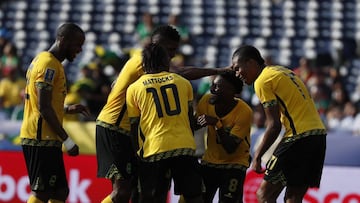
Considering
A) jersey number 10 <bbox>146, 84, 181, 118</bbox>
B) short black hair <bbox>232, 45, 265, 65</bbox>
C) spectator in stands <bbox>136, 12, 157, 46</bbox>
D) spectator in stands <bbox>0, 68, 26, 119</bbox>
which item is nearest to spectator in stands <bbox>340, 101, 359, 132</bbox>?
spectator in stands <bbox>136, 12, 157, 46</bbox>

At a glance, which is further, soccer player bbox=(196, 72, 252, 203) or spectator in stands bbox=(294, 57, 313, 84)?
spectator in stands bbox=(294, 57, 313, 84)

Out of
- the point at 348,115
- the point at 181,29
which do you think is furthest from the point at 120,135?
the point at 181,29

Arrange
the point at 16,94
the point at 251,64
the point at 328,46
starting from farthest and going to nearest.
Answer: the point at 328,46 < the point at 16,94 < the point at 251,64

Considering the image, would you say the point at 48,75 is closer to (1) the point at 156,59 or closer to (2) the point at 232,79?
(1) the point at 156,59

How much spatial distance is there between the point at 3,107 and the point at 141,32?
302 centimetres

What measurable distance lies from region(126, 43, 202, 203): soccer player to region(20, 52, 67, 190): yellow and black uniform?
3.28 feet

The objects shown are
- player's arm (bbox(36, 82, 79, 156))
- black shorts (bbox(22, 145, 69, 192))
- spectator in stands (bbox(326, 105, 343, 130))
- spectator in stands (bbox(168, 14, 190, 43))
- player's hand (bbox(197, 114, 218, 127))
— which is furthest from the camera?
spectator in stands (bbox(168, 14, 190, 43))

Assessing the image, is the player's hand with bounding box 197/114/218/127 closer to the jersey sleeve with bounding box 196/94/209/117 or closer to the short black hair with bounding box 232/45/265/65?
the jersey sleeve with bounding box 196/94/209/117

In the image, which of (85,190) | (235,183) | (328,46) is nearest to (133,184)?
(235,183)

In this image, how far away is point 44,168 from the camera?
945cm

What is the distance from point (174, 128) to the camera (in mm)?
8578

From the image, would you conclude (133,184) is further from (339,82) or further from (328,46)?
(328,46)

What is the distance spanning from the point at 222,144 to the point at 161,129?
124cm

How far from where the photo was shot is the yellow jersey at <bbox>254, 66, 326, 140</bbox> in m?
9.05
